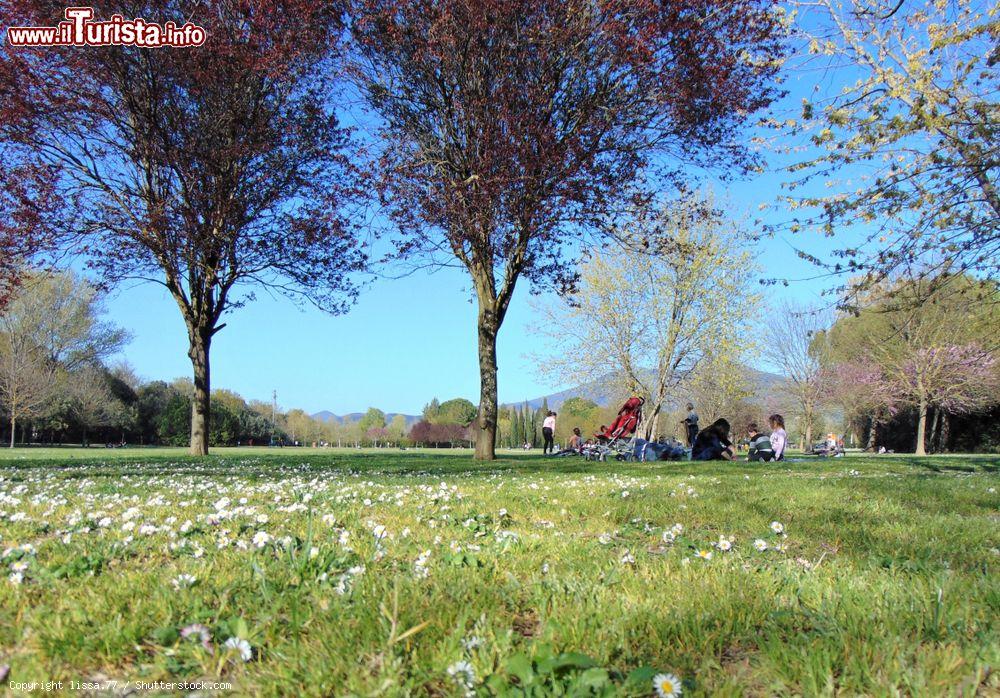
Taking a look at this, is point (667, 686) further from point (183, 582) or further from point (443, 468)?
point (443, 468)

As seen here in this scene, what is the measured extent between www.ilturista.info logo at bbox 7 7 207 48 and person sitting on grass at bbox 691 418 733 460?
1812 cm

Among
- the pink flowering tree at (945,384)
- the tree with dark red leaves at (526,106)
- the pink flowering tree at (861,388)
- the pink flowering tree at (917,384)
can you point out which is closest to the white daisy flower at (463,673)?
the tree with dark red leaves at (526,106)

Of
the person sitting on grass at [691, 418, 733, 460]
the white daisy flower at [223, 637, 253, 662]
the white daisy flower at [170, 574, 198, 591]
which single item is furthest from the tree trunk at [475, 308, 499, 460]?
the white daisy flower at [223, 637, 253, 662]

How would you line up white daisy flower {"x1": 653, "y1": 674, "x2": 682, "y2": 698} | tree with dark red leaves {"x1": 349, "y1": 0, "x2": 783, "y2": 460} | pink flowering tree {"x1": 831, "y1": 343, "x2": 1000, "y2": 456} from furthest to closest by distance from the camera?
pink flowering tree {"x1": 831, "y1": 343, "x2": 1000, "y2": 456}
tree with dark red leaves {"x1": 349, "y1": 0, "x2": 783, "y2": 460}
white daisy flower {"x1": 653, "y1": 674, "x2": 682, "y2": 698}

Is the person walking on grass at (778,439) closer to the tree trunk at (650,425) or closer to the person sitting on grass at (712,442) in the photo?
the person sitting on grass at (712,442)

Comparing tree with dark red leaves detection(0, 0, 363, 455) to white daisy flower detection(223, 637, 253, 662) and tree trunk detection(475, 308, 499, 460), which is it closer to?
tree trunk detection(475, 308, 499, 460)

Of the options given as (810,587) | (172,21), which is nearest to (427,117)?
(172,21)

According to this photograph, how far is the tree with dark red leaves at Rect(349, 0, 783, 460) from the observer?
14766mm

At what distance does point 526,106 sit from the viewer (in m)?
15.4

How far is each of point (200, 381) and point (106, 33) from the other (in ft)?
33.0

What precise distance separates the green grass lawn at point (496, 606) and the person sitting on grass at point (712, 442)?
1389cm

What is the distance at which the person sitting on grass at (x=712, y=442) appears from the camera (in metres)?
18.0

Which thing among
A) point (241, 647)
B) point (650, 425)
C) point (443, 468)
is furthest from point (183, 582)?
point (650, 425)

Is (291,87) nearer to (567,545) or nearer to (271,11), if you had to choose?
(271,11)
